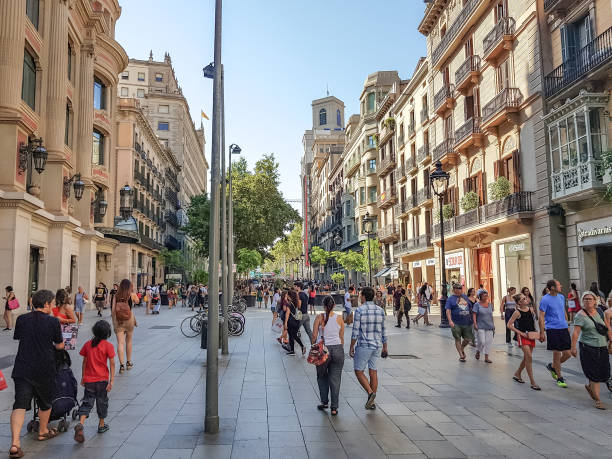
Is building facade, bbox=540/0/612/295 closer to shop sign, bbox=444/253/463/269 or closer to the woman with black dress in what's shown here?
shop sign, bbox=444/253/463/269

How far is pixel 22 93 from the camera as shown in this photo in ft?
65.8

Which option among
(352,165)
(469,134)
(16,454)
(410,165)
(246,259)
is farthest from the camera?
(352,165)

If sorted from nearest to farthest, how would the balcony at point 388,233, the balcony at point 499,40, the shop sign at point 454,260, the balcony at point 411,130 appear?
the balcony at point 499,40, the shop sign at point 454,260, the balcony at point 411,130, the balcony at point 388,233

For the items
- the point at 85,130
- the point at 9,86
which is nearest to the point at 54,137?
the point at 85,130

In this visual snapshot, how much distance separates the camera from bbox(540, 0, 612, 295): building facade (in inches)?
663

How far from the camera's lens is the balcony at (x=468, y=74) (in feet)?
84.3

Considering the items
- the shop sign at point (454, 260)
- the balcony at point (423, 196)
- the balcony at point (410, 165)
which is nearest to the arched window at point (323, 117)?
the balcony at point (410, 165)

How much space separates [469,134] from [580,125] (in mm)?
8029

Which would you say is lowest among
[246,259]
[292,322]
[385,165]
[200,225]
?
[292,322]

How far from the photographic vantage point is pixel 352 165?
57.4 metres

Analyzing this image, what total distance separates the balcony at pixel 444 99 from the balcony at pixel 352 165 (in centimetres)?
2342

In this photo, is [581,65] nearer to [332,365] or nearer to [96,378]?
[332,365]

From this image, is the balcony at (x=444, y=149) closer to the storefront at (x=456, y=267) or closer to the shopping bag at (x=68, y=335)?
the storefront at (x=456, y=267)

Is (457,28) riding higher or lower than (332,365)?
higher
